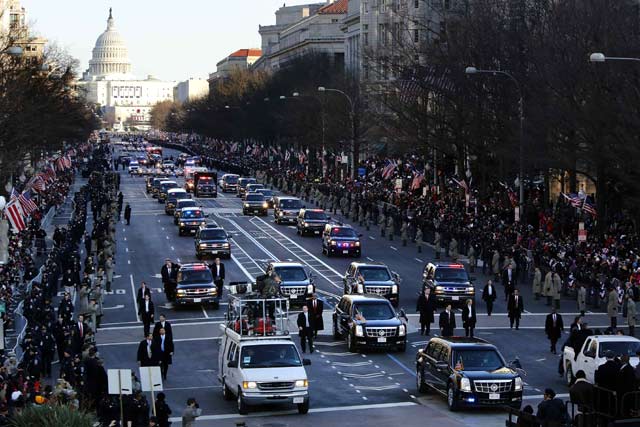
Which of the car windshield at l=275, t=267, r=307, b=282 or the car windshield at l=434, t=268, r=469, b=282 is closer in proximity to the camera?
the car windshield at l=434, t=268, r=469, b=282

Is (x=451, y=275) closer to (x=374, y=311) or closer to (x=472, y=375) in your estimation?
(x=374, y=311)

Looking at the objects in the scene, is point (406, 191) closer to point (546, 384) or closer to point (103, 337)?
point (103, 337)

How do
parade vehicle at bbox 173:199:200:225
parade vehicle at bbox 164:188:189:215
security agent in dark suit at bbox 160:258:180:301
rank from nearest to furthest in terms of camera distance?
security agent in dark suit at bbox 160:258:180:301 < parade vehicle at bbox 173:199:200:225 < parade vehicle at bbox 164:188:189:215

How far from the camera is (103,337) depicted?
131ft

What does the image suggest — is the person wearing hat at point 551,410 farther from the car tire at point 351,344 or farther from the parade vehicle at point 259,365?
the car tire at point 351,344

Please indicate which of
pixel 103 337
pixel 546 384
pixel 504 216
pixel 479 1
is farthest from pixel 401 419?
pixel 479 1

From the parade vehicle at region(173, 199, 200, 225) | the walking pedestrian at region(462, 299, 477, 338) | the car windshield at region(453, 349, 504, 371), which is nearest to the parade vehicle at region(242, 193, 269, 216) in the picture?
the parade vehicle at region(173, 199, 200, 225)

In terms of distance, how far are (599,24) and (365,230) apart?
19684 mm

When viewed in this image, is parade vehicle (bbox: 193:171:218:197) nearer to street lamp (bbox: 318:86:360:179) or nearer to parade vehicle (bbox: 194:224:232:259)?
street lamp (bbox: 318:86:360:179)

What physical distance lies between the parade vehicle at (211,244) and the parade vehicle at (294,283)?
14194 millimetres

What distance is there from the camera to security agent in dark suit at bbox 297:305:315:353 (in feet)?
118

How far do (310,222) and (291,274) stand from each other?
79.8 feet

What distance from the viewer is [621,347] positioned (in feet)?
96.6

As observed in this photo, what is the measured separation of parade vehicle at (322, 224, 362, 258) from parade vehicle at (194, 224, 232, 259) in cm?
414
